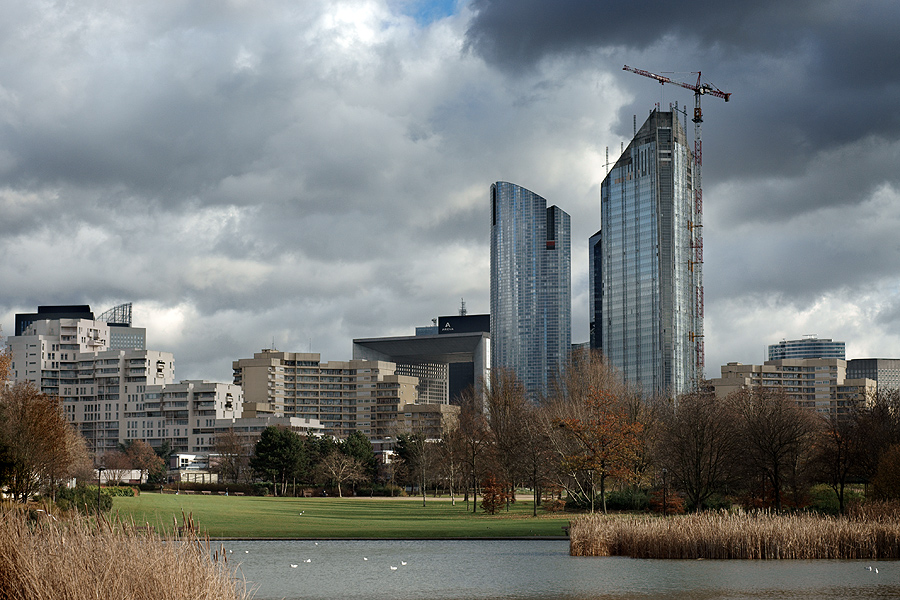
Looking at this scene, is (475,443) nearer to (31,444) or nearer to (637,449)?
(637,449)

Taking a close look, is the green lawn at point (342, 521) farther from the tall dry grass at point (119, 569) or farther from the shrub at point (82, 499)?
the tall dry grass at point (119, 569)

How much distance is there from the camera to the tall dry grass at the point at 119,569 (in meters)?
14.9

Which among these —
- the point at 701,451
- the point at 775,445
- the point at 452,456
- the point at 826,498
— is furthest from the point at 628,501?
the point at 452,456

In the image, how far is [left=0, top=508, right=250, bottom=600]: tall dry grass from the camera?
14906mm

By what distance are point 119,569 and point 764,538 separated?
2639 cm

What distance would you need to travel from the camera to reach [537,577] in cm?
3200

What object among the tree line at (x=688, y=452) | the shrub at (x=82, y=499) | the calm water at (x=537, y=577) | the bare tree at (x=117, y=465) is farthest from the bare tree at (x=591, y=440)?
the bare tree at (x=117, y=465)

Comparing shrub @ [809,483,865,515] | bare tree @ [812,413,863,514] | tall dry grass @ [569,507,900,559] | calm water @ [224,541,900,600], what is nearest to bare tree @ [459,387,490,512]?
shrub @ [809,483,865,515]

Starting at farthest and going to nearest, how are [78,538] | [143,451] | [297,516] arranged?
[143,451]
[297,516]
[78,538]

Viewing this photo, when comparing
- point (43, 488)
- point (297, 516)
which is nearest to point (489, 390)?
point (297, 516)

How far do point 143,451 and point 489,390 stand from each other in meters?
109

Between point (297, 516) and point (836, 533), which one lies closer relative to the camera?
point (836, 533)

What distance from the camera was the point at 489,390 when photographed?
9294 centimetres

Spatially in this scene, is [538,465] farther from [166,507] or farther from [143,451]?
[143,451]
